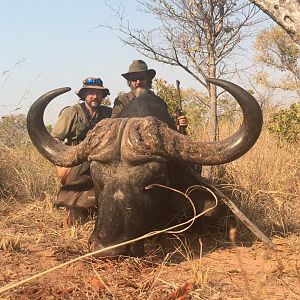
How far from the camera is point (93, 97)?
7398 millimetres

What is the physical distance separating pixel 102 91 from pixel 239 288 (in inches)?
188

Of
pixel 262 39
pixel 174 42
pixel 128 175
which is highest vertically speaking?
pixel 262 39

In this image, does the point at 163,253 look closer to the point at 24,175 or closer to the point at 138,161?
the point at 138,161

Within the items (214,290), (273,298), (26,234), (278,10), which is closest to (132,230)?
(214,290)

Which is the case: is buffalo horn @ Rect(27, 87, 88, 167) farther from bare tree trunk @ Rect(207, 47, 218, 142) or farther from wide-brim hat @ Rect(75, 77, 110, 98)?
bare tree trunk @ Rect(207, 47, 218, 142)

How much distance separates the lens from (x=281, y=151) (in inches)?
329

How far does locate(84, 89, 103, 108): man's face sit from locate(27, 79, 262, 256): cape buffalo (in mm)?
2756

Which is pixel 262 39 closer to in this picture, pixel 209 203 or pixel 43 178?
pixel 43 178

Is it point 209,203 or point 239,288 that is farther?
point 209,203

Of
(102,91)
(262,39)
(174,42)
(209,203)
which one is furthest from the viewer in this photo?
(262,39)

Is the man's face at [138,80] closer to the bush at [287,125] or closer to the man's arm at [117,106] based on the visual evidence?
the man's arm at [117,106]

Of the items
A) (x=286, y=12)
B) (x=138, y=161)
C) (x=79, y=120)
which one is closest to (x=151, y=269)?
(x=138, y=161)

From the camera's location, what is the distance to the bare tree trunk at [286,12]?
15.7 ft

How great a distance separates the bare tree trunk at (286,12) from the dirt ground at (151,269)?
2.06 metres
